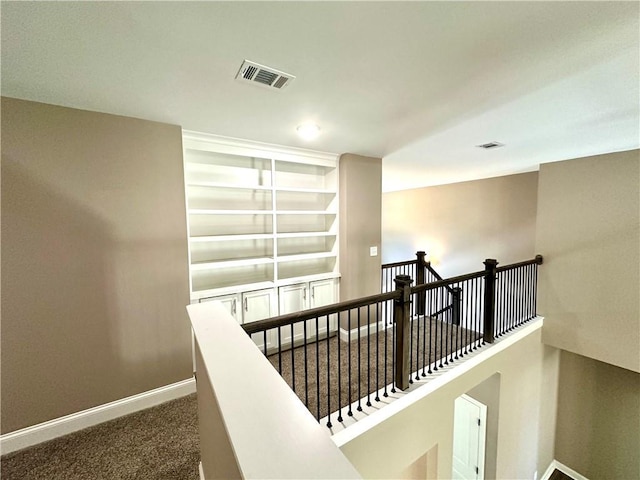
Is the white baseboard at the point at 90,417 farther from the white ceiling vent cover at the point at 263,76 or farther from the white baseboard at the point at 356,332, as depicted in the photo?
the white ceiling vent cover at the point at 263,76

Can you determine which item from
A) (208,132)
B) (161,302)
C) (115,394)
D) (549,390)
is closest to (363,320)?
(161,302)

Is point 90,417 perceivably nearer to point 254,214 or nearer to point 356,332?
point 254,214

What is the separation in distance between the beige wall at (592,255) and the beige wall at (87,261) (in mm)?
4960

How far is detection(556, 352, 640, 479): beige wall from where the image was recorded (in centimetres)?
398

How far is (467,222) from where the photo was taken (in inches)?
237

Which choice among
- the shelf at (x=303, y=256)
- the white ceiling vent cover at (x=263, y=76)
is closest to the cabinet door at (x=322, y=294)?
the shelf at (x=303, y=256)

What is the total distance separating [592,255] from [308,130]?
13.5 ft

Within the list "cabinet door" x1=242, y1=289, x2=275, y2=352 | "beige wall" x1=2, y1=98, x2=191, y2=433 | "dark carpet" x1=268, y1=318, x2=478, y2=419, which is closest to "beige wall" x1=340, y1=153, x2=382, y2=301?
"dark carpet" x1=268, y1=318, x2=478, y2=419

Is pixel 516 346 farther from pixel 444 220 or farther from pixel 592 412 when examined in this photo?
pixel 444 220

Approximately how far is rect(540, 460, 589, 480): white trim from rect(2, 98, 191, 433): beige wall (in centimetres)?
623

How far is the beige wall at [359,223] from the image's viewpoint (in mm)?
3455

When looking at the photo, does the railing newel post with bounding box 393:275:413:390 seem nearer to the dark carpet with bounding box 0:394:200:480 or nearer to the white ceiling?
the white ceiling

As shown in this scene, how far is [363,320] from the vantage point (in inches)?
140

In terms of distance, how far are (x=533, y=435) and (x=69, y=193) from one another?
21.6 feet
